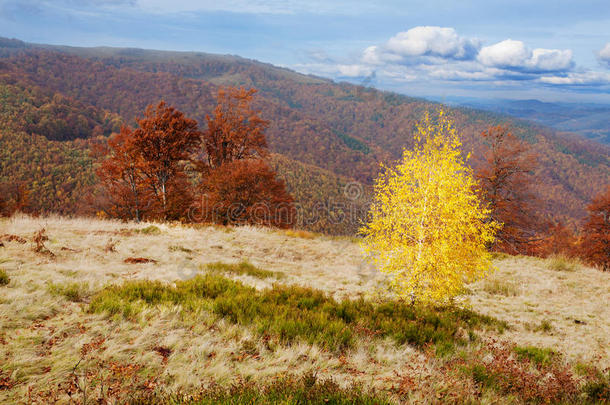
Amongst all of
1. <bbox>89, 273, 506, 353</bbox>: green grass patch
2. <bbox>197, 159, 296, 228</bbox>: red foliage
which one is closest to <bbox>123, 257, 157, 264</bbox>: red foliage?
<bbox>89, 273, 506, 353</bbox>: green grass patch

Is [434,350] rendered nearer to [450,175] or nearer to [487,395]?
[487,395]

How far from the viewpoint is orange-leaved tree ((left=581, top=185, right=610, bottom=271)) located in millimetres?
23688

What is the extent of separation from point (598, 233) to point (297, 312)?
31313mm

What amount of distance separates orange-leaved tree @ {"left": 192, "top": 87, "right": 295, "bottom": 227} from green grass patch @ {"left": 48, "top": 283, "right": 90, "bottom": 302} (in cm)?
1699

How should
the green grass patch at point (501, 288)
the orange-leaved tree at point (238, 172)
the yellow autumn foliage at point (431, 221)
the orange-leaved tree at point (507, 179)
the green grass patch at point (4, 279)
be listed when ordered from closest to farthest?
the green grass patch at point (4, 279) < the yellow autumn foliage at point (431, 221) < the green grass patch at point (501, 288) < the orange-leaved tree at point (507, 179) < the orange-leaved tree at point (238, 172)

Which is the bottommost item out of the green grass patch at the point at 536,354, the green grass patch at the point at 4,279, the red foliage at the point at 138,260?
the red foliage at the point at 138,260

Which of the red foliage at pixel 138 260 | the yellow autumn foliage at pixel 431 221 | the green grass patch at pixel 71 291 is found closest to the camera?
the green grass patch at pixel 71 291

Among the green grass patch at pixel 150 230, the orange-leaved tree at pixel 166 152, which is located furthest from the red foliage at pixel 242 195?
the green grass patch at pixel 150 230

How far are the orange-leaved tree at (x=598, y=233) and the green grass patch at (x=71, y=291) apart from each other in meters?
32.1

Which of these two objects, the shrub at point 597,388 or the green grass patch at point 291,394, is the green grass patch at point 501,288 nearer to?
the shrub at point 597,388

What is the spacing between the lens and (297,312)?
5.65 meters

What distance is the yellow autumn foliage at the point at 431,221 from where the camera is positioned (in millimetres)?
6781

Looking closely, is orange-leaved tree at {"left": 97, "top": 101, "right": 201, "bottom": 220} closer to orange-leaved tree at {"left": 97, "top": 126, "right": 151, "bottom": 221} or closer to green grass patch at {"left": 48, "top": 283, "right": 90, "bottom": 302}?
orange-leaved tree at {"left": 97, "top": 126, "right": 151, "bottom": 221}

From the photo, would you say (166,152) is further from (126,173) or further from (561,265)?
(561,265)
